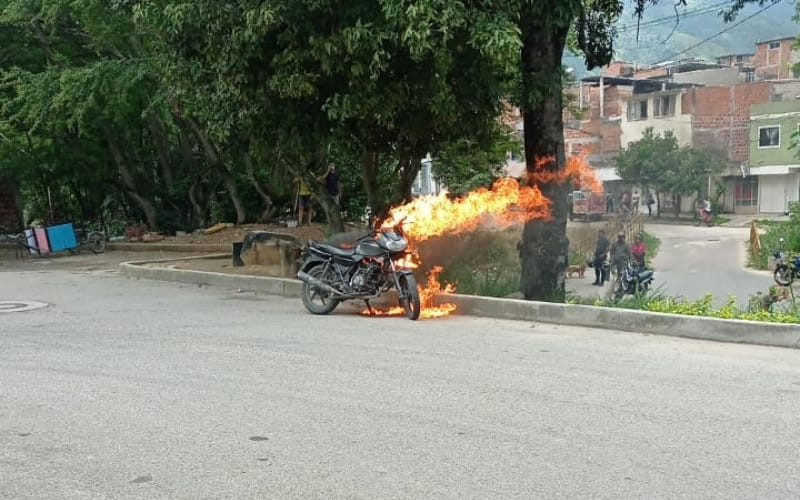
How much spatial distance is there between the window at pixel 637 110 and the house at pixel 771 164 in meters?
5.70

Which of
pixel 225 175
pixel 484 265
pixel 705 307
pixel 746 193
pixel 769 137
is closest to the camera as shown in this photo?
pixel 705 307

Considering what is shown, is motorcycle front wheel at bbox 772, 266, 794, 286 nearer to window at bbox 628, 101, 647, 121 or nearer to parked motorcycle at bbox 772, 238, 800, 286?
parked motorcycle at bbox 772, 238, 800, 286

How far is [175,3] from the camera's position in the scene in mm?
12109

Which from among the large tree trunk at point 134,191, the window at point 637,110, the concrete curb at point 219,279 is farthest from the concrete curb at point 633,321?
the window at point 637,110

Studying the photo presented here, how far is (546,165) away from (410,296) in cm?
288

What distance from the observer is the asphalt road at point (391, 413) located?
15.6 feet

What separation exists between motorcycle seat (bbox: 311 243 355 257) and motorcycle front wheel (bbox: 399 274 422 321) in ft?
3.10

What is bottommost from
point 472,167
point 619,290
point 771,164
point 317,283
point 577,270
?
point 577,270

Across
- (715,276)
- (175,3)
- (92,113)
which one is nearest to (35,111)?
(92,113)

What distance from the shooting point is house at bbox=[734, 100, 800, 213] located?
4306cm

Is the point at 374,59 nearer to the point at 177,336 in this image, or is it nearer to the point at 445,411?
the point at 177,336

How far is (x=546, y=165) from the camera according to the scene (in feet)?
38.2

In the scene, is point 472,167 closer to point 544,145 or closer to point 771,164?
point 544,145

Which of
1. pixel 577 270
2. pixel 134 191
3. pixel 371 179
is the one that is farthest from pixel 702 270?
pixel 134 191
